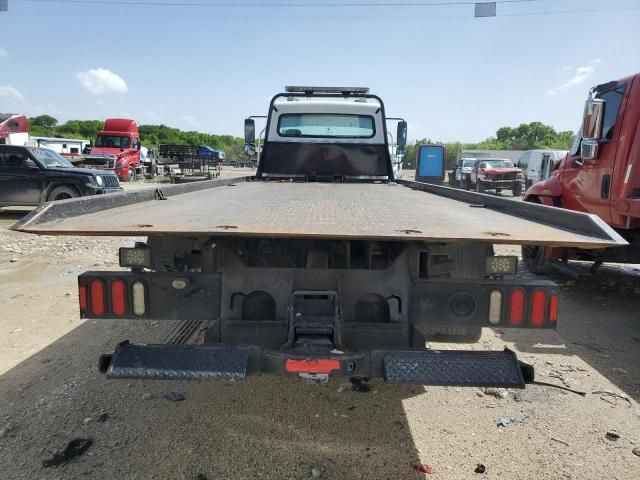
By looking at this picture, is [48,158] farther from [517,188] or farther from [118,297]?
[517,188]

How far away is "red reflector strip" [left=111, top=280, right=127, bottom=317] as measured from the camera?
2.58m

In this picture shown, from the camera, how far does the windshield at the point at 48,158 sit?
11516 millimetres

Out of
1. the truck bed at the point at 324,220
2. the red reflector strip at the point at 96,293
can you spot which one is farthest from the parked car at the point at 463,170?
the red reflector strip at the point at 96,293

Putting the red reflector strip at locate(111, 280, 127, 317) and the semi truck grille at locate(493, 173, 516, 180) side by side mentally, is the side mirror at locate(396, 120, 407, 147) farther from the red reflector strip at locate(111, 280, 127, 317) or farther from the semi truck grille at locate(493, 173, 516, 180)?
the semi truck grille at locate(493, 173, 516, 180)

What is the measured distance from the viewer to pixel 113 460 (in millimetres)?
2529

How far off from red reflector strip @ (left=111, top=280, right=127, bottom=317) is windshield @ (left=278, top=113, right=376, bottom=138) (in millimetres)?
4724

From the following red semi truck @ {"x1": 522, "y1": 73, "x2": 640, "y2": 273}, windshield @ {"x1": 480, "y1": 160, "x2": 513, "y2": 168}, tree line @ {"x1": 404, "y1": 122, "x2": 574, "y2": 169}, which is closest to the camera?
red semi truck @ {"x1": 522, "y1": 73, "x2": 640, "y2": 273}

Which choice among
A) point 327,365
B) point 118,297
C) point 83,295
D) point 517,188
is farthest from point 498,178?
point 83,295

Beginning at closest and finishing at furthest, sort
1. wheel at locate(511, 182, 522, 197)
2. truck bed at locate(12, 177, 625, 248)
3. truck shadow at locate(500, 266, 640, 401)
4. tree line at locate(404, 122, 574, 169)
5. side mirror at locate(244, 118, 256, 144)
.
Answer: truck bed at locate(12, 177, 625, 248) < truck shadow at locate(500, 266, 640, 401) < side mirror at locate(244, 118, 256, 144) < wheel at locate(511, 182, 522, 197) < tree line at locate(404, 122, 574, 169)

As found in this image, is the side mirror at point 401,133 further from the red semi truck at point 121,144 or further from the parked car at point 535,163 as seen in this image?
the red semi truck at point 121,144

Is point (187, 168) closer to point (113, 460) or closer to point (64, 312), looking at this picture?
point (64, 312)

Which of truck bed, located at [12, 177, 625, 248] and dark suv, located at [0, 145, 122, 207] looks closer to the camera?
truck bed, located at [12, 177, 625, 248]

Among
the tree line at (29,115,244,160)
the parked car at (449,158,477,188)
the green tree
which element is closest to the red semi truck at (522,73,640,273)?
the parked car at (449,158,477,188)

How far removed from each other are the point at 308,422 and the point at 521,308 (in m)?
1.46
